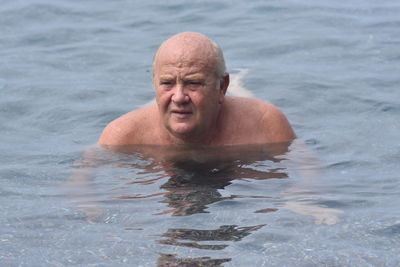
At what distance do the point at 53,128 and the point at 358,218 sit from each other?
12.1 feet

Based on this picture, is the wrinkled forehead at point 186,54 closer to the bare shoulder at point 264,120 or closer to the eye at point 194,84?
the eye at point 194,84

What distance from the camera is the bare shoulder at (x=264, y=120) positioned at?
7055 millimetres

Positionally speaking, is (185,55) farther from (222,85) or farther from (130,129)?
(130,129)

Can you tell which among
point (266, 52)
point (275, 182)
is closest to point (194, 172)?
point (275, 182)

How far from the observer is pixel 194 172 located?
6.81 metres

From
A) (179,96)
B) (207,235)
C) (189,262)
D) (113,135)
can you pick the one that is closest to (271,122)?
(179,96)

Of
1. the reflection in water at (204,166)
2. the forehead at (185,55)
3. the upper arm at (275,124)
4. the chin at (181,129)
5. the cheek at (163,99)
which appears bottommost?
the reflection in water at (204,166)

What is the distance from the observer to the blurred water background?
211 inches

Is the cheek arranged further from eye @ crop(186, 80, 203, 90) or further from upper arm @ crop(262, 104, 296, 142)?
upper arm @ crop(262, 104, 296, 142)

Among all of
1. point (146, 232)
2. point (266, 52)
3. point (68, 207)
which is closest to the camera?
point (146, 232)

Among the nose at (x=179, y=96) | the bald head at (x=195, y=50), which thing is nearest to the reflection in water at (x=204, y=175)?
the nose at (x=179, y=96)

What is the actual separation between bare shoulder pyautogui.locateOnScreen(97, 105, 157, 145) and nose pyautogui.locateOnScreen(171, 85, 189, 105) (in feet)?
1.97

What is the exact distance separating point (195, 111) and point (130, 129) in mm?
651

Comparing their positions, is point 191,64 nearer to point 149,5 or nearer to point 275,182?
point 275,182
